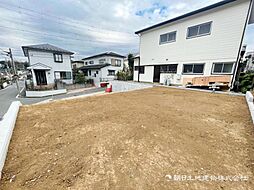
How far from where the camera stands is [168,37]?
10617mm

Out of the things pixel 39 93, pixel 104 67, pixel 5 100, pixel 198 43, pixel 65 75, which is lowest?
pixel 5 100

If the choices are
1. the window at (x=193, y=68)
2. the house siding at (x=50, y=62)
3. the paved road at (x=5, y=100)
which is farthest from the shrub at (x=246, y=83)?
A: the house siding at (x=50, y=62)

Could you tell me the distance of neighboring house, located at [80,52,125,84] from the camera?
21.4 metres

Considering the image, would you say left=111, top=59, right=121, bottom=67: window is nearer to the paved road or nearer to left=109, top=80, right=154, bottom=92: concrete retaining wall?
left=109, top=80, right=154, bottom=92: concrete retaining wall

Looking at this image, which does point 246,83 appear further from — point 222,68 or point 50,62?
point 50,62

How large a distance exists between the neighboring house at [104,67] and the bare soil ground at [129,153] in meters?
18.6

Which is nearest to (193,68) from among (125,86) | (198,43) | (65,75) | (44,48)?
(198,43)

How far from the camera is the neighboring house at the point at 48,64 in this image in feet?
51.8

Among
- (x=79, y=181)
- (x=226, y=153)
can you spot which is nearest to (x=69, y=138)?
(x=79, y=181)

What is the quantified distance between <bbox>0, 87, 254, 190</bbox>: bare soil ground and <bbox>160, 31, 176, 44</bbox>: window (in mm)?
8792

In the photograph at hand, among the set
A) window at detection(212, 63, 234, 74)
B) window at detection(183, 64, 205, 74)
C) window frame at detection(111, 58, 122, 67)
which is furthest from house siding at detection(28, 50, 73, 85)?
A: window at detection(212, 63, 234, 74)

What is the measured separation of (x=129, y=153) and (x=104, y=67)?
20830 millimetres

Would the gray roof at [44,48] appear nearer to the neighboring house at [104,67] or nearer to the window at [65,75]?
the window at [65,75]

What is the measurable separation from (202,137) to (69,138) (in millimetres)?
2649
